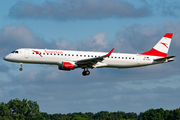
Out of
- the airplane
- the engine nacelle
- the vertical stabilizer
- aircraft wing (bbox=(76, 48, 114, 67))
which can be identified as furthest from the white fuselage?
the vertical stabilizer

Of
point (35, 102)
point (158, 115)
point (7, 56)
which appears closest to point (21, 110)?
point (35, 102)

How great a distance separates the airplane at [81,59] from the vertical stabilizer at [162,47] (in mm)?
2071

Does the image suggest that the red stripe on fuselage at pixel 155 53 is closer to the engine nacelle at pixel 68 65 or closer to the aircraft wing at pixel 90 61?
the aircraft wing at pixel 90 61

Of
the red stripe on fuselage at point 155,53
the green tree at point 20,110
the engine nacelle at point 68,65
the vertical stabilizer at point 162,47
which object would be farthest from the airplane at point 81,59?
the green tree at point 20,110

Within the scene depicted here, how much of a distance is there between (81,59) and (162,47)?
21.8m

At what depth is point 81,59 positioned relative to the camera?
3009 inches

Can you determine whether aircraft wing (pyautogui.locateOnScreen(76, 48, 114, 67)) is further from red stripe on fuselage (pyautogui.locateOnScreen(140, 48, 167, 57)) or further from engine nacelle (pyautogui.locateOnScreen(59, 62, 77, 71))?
red stripe on fuselage (pyautogui.locateOnScreen(140, 48, 167, 57))

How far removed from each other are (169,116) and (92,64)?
12154cm

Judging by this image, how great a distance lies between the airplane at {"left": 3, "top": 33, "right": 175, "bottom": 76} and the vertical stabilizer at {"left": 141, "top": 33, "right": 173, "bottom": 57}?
6.79 ft

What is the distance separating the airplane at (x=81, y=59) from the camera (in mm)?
74750

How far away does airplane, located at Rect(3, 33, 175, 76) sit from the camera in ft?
Answer: 245

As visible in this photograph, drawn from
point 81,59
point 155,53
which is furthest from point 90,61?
point 155,53

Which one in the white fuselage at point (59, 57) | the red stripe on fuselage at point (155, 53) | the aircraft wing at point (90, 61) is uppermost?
the red stripe on fuselage at point (155, 53)

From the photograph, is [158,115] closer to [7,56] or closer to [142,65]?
[142,65]
